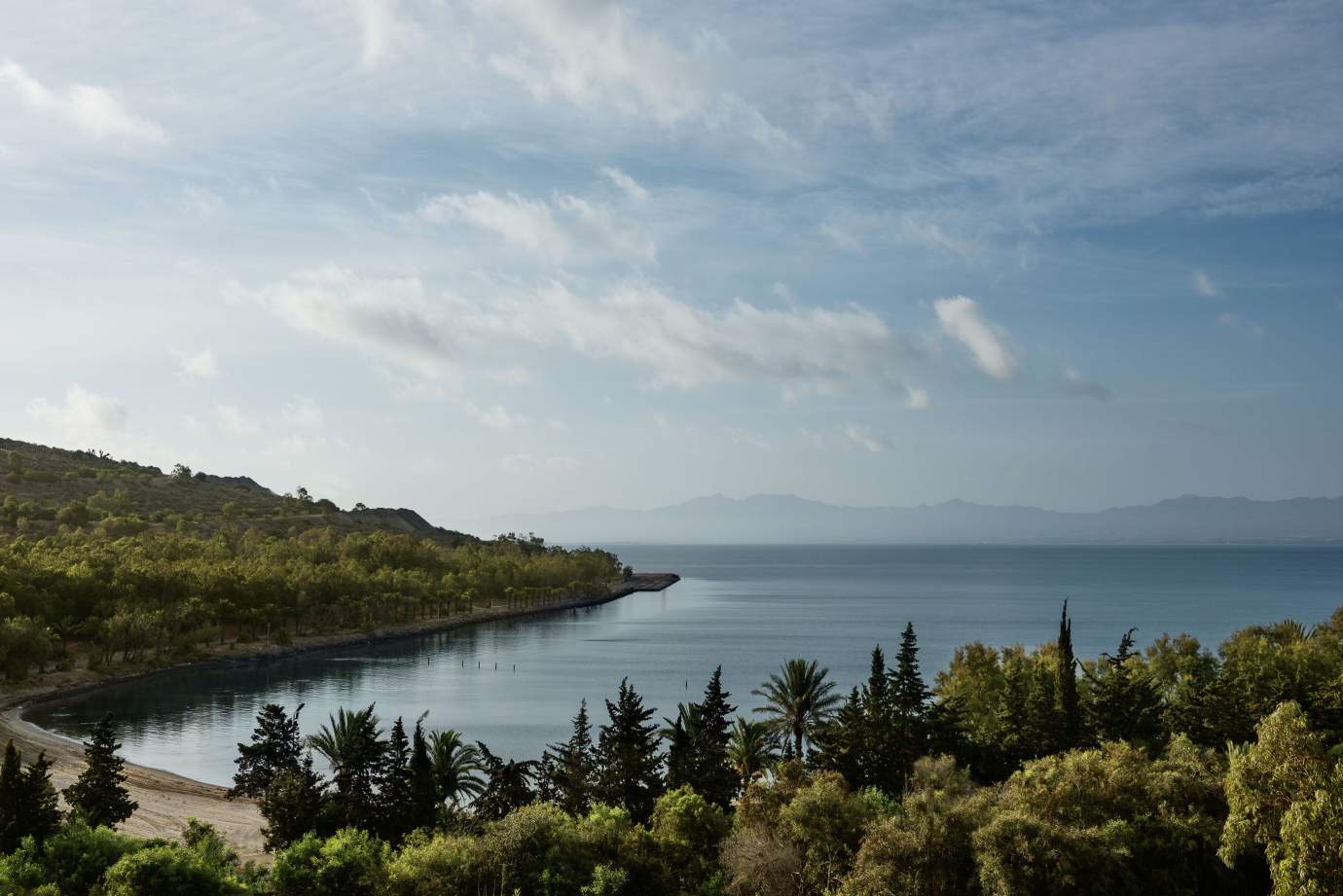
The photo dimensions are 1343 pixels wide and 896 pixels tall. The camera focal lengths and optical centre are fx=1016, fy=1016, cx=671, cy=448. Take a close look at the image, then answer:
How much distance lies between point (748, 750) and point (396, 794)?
20060 mm

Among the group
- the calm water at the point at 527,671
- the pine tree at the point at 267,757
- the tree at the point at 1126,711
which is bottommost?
the calm water at the point at 527,671

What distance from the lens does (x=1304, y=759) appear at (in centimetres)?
2900

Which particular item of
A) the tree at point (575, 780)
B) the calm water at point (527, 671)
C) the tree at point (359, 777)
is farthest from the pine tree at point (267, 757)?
the tree at point (575, 780)

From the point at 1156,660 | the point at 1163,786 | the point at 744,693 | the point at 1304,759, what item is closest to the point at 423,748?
the point at 1163,786

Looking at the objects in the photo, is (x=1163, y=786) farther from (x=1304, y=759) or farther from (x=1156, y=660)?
(x=1156, y=660)

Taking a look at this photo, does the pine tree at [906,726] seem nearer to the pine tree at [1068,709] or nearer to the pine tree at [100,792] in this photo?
the pine tree at [1068,709]

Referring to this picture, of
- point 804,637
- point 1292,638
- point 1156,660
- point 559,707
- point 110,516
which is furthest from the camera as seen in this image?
point 110,516

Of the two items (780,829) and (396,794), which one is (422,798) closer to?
(396,794)

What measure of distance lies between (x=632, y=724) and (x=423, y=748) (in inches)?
403

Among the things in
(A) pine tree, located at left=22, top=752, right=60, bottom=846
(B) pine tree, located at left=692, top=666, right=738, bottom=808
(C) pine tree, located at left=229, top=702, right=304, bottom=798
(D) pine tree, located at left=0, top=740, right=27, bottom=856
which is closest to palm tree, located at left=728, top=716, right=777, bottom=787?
(B) pine tree, located at left=692, top=666, right=738, bottom=808

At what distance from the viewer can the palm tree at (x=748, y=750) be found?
2229 inches

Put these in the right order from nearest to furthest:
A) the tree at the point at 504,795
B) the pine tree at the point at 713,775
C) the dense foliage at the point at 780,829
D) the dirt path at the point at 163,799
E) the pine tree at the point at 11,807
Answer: the dense foliage at the point at 780,829 → the pine tree at the point at 11,807 → the tree at the point at 504,795 → the pine tree at the point at 713,775 → the dirt path at the point at 163,799

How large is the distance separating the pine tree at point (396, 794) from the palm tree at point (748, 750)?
706 inches

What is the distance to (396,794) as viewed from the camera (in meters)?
45.6
